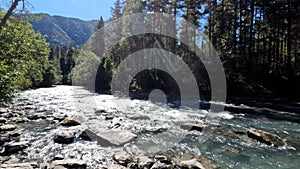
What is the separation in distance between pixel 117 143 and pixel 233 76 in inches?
724

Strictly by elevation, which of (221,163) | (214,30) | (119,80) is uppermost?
(214,30)

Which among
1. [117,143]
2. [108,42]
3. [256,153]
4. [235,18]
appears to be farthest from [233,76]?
[108,42]

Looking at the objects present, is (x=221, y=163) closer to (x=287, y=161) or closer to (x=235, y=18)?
(x=287, y=161)

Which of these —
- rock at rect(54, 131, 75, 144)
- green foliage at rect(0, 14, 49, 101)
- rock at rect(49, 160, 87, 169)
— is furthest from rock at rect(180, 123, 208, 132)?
green foliage at rect(0, 14, 49, 101)

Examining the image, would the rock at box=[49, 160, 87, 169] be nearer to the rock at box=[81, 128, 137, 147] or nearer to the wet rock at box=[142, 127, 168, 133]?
the rock at box=[81, 128, 137, 147]

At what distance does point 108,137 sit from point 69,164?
94.3 inches

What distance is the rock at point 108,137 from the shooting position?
774cm

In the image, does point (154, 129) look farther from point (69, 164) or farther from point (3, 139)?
point (3, 139)

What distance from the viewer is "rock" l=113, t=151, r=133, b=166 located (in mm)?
6141

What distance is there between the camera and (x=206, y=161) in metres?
6.34

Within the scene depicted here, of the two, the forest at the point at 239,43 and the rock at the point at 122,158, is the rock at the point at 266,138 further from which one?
the forest at the point at 239,43

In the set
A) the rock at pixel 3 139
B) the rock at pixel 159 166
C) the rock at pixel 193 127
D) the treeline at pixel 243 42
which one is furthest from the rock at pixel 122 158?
the treeline at pixel 243 42

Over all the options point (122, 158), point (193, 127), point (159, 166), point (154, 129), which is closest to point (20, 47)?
point (154, 129)

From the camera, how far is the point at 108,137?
26.5 ft
